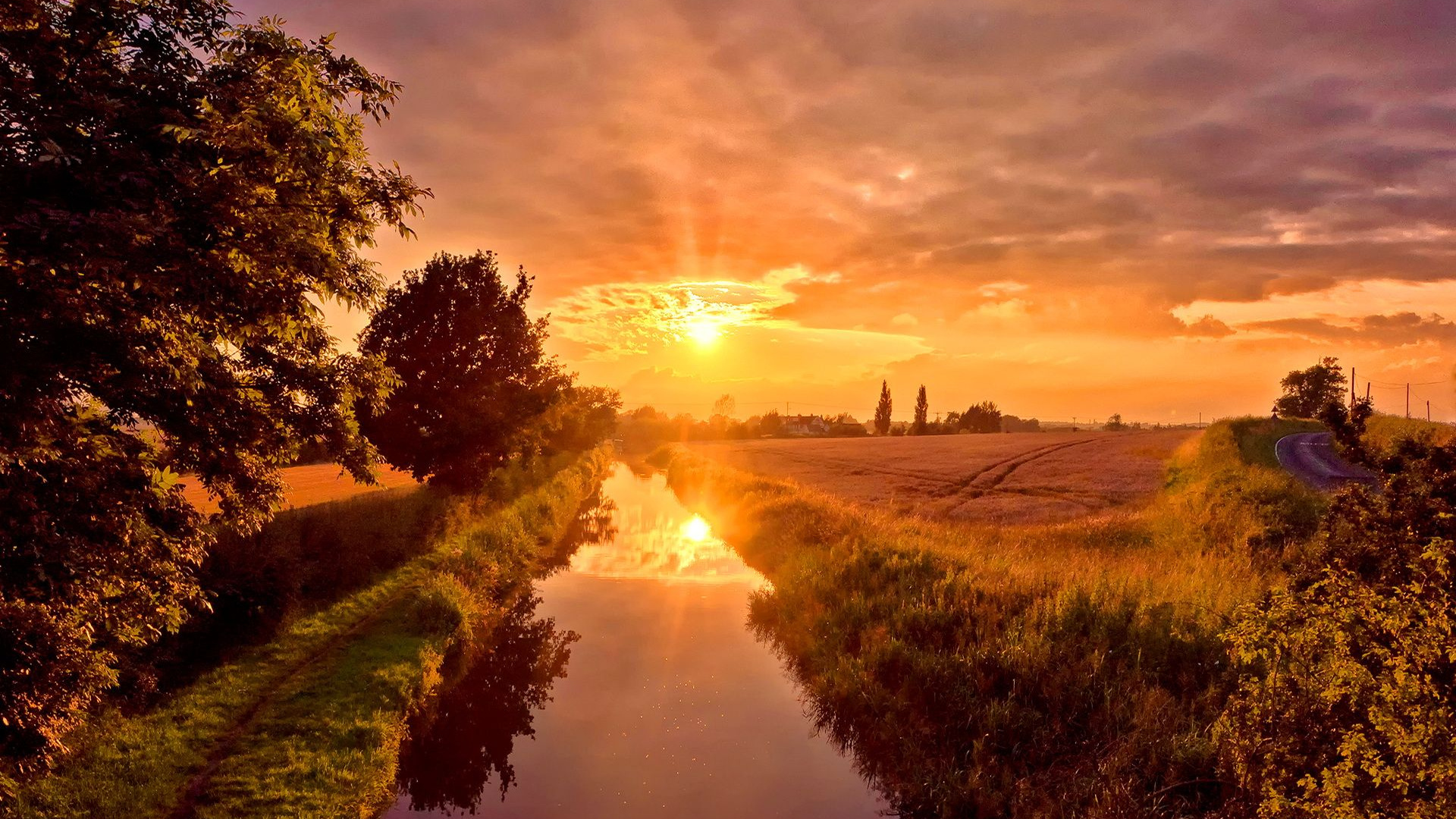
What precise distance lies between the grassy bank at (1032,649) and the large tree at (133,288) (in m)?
11.1

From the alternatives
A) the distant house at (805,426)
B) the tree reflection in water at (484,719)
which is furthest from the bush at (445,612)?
the distant house at (805,426)

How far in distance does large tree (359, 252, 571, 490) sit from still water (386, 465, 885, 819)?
7.59m

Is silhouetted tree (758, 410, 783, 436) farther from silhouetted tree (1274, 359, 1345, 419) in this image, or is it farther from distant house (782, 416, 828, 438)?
silhouetted tree (1274, 359, 1345, 419)

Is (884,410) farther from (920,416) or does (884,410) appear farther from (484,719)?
(484,719)

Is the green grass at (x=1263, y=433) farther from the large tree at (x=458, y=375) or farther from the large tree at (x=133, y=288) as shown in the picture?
the large tree at (x=133, y=288)

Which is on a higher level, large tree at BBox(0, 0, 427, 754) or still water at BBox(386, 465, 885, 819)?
large tree at BBox(0, 0, 427, 754)

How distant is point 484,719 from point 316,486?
81.5ft

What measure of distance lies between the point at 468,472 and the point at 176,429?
18838 mm

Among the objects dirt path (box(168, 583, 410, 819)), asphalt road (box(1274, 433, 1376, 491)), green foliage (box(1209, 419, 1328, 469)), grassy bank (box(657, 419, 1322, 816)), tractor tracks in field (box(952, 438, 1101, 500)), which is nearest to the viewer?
dirt path (box(168, 583, 410, 819))

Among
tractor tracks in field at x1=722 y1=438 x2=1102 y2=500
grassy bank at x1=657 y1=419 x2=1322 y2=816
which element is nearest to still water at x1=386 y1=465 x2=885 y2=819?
grassy bank at x1=657 y1=419 x2=1322 y2=816

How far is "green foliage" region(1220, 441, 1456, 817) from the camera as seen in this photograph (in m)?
4.11

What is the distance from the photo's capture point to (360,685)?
40.4ft

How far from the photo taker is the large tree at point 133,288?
18.7 feet

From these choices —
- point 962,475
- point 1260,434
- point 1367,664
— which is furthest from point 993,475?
point 1367,664
